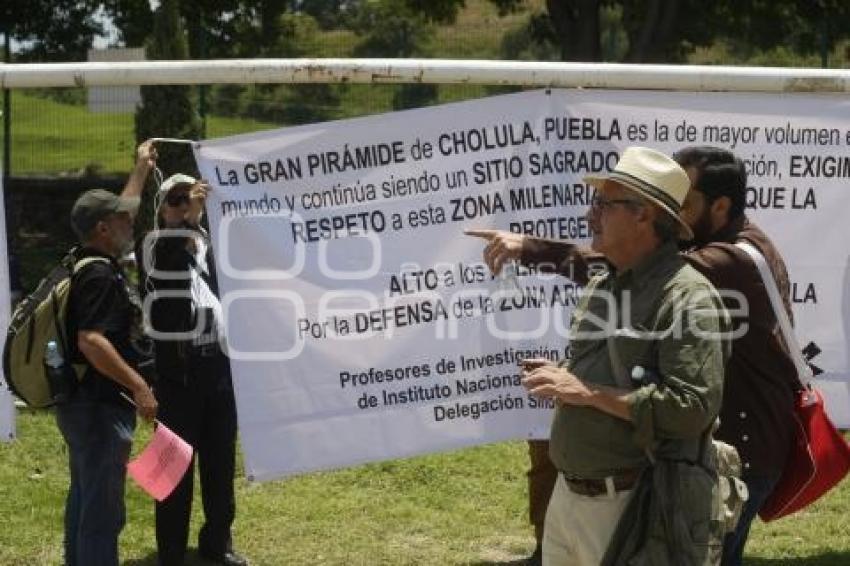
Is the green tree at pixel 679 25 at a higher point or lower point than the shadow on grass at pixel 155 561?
higher

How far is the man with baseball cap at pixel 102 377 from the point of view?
16.8ft

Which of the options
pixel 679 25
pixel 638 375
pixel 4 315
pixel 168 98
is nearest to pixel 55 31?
pixel 168 98

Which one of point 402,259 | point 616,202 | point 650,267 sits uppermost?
point 616,202

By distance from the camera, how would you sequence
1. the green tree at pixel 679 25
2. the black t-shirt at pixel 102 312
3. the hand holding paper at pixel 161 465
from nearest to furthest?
the black t-shirt at pixel 102 312
the hand holding paper at pixel 161 465
the green tree at pixel 679 25

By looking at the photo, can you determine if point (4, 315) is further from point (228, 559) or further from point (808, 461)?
point (808, 461)

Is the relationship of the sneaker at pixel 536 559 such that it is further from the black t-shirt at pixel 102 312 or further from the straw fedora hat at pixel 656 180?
the straw fedora hat at pixel 656 180

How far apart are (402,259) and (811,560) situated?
2543 millimetres

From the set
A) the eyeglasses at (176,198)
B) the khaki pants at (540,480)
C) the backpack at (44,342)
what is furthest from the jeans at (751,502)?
the eyeglasses at (176,198)

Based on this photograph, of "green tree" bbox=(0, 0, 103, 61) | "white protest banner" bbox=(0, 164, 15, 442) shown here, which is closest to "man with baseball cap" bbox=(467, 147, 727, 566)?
"white protest banner" bbox=(0, 164, 15, 442)

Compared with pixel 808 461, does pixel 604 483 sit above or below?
above

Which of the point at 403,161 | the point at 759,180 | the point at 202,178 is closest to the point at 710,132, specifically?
the point at 759,180

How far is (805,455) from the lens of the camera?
4.63 meters

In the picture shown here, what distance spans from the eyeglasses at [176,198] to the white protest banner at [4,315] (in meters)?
0.69

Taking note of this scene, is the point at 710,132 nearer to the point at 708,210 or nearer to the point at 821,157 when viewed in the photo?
the point at 821,157
